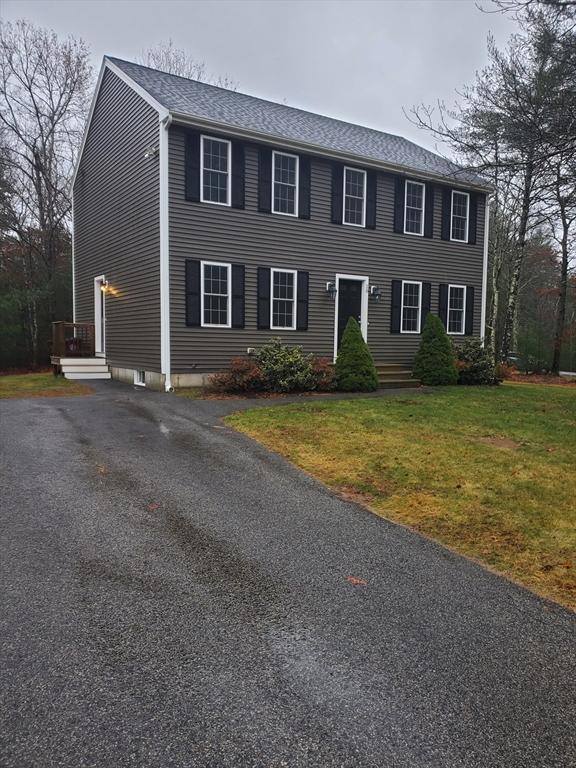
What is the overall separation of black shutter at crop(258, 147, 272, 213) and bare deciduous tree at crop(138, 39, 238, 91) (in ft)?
49.3

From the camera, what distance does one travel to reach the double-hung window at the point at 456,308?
1595 centimetres

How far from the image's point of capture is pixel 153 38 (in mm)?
24422

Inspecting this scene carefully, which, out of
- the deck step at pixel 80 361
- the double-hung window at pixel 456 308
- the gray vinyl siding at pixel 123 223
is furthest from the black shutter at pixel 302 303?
the deck step at pixel 80 361

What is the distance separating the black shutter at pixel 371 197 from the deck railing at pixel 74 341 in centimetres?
853

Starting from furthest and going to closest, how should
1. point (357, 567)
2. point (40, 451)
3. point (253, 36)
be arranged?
point (253, 36) < point (40, 451) < point (357, 567)

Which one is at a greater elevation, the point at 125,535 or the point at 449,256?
the point at 449,256

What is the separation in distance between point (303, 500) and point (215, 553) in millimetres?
1366

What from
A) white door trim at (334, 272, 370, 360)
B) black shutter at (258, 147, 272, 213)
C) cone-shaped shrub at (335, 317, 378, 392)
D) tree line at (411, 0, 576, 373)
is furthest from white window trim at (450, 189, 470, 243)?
tree line at (411, 0, 576, 373)

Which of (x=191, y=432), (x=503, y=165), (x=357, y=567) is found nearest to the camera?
(x=357, y=567)

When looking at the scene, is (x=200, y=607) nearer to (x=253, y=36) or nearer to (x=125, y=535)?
(x=125, y=535)

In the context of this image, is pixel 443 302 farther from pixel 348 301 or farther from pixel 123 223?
pixel 123 223

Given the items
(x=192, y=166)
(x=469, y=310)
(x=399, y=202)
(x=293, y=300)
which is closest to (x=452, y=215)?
(x=399, y=202)

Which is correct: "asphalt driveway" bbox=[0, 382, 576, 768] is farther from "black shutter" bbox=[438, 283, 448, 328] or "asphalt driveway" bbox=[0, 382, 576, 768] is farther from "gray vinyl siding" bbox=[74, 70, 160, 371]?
"black shutter" bbox=[438, 283, 448, 328]

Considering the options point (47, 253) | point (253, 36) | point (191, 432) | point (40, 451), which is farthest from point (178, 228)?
point (253, 36)
